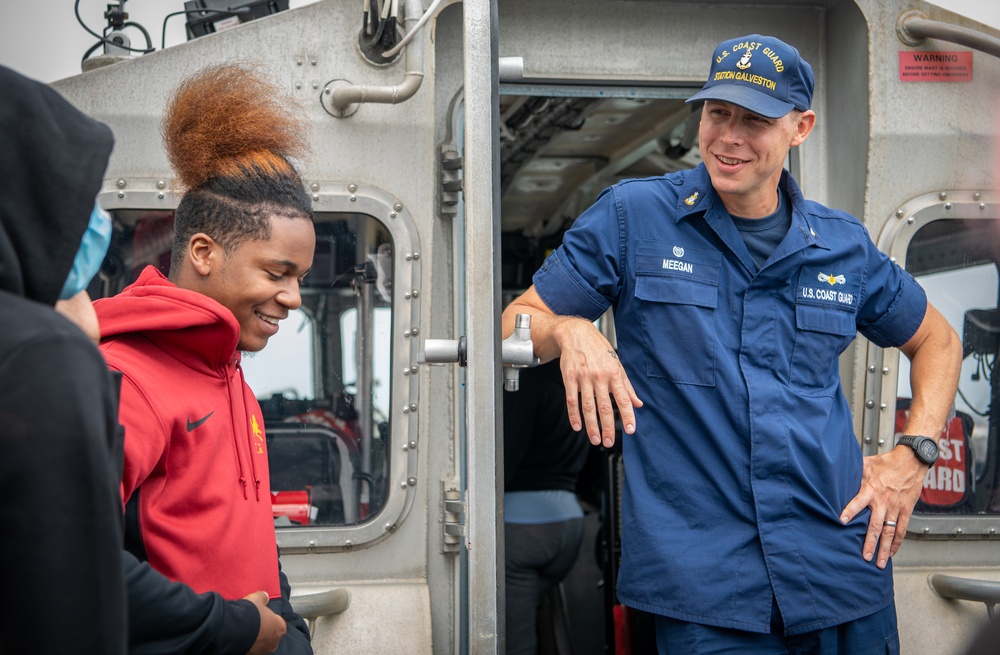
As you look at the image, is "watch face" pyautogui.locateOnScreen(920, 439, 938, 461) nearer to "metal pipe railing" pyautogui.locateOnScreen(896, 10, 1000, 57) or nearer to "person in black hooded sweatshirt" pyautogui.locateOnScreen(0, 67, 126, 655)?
"metal pipe railing" pyautogui.locateOnScreen(896, 10, 1000, 57)

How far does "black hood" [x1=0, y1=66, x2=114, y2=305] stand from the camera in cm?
105

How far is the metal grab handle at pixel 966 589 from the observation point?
2811mm

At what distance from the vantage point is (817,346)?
2289mm

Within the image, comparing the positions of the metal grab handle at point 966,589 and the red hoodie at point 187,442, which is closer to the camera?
the red hoodie at point 187,442

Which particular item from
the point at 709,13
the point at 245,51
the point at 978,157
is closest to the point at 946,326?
the point at 978,157

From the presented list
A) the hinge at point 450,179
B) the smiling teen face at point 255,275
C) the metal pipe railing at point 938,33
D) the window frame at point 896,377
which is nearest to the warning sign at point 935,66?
the metal pipe railing at point 938,33

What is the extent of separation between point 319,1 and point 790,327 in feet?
5.07

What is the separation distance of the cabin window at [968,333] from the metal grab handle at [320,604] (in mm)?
1731

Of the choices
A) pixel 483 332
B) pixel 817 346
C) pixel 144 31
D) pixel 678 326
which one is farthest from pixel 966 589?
pixel 144 31

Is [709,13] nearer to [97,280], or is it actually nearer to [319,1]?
[319,1]

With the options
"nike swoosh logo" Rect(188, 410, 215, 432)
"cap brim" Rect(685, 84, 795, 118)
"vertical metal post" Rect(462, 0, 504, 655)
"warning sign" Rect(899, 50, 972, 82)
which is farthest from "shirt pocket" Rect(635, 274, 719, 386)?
"warning sign" Rect(899, 50, 972, 82)

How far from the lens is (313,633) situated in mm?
2715

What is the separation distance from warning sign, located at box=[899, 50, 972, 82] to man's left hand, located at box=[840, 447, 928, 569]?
1222mm

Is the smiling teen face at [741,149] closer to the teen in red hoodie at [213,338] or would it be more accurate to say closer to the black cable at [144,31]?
the teen in red hoodie at [213,338]
